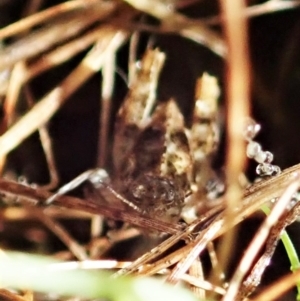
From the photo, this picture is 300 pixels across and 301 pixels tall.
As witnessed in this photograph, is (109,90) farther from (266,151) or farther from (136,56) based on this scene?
(266,151)

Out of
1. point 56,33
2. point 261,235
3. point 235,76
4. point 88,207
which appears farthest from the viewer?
point 56,33

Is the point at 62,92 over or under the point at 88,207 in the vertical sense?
over

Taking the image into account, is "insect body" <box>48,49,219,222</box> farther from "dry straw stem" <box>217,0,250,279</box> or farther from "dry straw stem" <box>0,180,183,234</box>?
"dry straw stem" <box>217,0,250,279</box>

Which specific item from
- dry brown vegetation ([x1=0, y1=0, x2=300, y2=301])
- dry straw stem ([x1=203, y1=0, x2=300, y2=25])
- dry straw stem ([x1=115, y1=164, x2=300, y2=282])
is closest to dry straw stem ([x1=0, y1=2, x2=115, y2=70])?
dry brown vegetation ([x1=0, y1=0, x2=300, y2=301])

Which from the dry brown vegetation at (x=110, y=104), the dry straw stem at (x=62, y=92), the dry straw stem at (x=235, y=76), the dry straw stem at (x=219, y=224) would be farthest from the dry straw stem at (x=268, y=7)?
the dry straw stem at (x=235, y=76)

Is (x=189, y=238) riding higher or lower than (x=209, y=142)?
lower

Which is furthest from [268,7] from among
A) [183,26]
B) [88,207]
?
[88,207]

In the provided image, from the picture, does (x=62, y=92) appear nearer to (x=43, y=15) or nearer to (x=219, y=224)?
(x=43, y=15)

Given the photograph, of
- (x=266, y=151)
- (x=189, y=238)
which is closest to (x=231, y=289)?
(x=189, y=238)

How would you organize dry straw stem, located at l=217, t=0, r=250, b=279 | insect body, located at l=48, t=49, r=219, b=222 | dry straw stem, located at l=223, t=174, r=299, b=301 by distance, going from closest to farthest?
dry straw stem, located at l=217, t=0, r=250, b=279 → dry straw stem, located at l=223, t=174, r=299, b=301 → insect body, located at l=48, t=49, r=219, b=222
